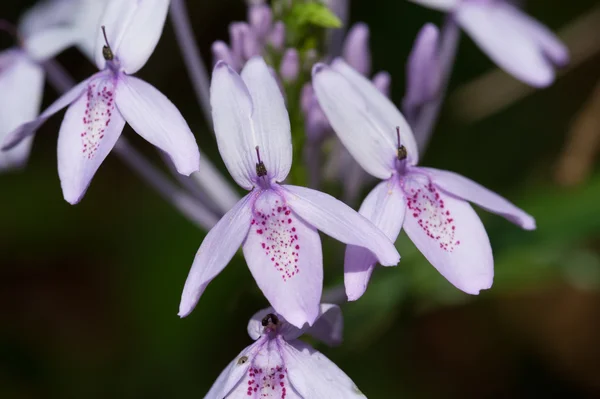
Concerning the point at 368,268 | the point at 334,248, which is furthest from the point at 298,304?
the point at 334,248

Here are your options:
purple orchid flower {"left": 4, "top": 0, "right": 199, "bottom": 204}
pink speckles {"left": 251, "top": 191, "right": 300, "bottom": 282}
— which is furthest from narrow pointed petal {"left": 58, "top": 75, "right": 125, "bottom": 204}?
pink speckles {"left": 251, "top": 191, "right": 300, "bottom": 282}

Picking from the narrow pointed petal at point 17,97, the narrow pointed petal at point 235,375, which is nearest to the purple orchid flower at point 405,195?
the narrow pointed petal at point 235,375

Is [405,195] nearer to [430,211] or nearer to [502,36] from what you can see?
[430,211]

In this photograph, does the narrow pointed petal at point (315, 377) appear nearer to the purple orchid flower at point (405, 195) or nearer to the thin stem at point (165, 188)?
the purple orchid flower at point (405, 195)

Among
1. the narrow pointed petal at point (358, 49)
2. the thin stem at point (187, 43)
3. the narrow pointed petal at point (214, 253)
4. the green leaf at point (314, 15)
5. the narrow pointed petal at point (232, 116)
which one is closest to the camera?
the narrow pointed petal at point (214, 253)

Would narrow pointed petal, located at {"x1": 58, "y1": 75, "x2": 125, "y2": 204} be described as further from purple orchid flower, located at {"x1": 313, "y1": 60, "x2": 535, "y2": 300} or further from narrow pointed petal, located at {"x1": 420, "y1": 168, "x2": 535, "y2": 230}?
narrow pointed petal, located at {"x1": 420, "y1": 168, "x2": 535, "y2": 230}

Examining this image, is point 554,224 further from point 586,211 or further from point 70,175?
point 70,175

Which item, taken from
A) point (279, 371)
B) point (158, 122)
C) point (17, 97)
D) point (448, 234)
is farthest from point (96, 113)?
point (448, 234)

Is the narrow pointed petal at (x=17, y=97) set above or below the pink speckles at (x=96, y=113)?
above
